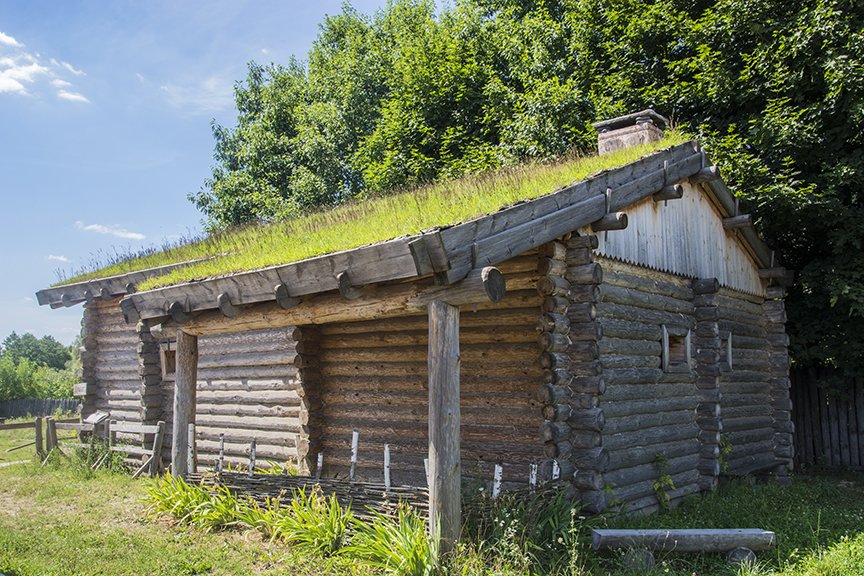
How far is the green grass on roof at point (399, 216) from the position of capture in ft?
28.4

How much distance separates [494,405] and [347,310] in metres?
2.40

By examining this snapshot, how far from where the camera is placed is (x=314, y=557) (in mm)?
7895

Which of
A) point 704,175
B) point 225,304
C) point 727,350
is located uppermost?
point 704,175

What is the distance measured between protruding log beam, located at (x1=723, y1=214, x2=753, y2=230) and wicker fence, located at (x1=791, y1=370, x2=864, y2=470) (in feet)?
17.1

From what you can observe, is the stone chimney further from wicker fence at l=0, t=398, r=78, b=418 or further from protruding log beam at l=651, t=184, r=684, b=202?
wicker fence at l=0, t=398, r=78, b=418

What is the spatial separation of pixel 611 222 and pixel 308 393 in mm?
5318

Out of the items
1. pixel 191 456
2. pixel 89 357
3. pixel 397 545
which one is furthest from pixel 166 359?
pixel 397 545

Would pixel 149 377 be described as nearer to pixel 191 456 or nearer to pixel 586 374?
pixel 191 456

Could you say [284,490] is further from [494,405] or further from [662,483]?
[662,483]

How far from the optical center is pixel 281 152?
1297 inches

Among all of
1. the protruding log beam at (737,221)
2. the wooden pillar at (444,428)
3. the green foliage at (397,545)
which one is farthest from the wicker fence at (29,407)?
the wooden pillar at (444,428)

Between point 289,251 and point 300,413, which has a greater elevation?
point 289,251

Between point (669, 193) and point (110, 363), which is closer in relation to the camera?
point (669, 193)

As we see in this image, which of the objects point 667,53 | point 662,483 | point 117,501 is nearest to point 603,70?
point 667,53
